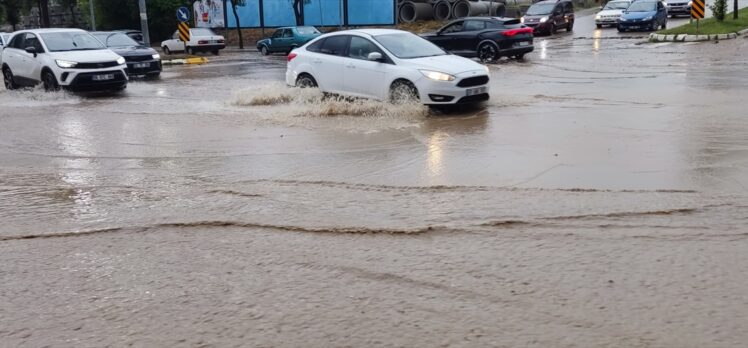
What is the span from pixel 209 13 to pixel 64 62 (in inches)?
1342

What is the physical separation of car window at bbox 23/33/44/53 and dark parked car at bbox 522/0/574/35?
2420cm

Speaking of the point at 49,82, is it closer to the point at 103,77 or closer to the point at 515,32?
the point at 103,77

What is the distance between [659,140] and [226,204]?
572cm

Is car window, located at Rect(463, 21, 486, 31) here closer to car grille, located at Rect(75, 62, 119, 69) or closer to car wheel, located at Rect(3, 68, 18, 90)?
car grille, located at Rect(75, 62, 119, 69)

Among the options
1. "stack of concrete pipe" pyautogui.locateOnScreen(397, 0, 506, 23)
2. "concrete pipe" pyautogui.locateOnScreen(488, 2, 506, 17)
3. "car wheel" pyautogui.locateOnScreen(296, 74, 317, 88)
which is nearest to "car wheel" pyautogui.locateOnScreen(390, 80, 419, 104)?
"car wheel" pyautogui.locateOnScreen(296, 74, 317, 88)

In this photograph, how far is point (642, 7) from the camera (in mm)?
33500

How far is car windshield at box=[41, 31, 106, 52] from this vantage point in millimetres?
17312

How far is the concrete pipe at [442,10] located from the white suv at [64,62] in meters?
28.4

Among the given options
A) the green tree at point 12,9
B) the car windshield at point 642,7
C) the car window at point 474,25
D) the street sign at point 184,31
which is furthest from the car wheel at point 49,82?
the green tree at point 12,9

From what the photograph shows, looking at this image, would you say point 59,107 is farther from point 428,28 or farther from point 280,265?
point 428,28

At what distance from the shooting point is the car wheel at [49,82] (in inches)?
664

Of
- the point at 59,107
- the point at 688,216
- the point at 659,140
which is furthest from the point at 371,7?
the point at 688,216

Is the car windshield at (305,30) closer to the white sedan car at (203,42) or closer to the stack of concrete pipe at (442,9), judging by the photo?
the white sedan car at (203,42)

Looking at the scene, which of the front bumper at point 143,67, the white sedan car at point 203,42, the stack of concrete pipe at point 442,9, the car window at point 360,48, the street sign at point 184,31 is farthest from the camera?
the stack of concrete pipe at point 442,9
